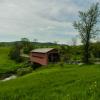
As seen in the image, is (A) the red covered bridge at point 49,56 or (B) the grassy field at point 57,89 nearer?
(B) the grassy field at point 57,89

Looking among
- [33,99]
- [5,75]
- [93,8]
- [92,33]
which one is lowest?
[5,75]

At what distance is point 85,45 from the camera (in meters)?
49.8

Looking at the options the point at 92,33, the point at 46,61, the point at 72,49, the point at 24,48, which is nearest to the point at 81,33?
the point at 92,33

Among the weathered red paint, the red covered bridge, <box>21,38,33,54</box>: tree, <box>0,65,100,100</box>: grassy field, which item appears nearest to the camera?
<box>0,65,100,100</box>: grassy field

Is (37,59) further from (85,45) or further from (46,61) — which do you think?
(85,45)

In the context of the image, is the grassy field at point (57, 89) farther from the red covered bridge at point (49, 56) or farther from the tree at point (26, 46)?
the tree at point (26, 46)

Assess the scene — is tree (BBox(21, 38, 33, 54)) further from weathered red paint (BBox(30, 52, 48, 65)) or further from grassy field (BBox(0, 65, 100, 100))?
grassy field (BBox(0, 65, 100, 100))

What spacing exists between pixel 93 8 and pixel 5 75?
24834 mm

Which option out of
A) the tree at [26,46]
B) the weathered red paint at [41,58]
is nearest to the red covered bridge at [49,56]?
the weathered red paint at [41,58]

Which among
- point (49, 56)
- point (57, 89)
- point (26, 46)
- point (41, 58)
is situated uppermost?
point (26, 46)

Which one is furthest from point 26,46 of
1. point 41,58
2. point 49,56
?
point 49,56

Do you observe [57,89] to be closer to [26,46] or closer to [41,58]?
[41,58]

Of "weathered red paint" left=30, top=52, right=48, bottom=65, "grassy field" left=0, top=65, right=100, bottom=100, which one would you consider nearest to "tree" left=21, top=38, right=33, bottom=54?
"weathered red paint" left=30, top=52, right=48, bottom=65

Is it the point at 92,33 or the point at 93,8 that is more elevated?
the point at 93,8
